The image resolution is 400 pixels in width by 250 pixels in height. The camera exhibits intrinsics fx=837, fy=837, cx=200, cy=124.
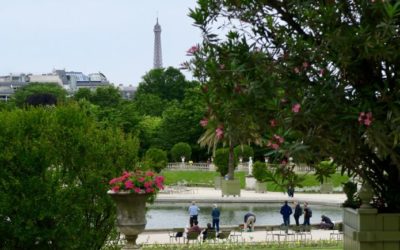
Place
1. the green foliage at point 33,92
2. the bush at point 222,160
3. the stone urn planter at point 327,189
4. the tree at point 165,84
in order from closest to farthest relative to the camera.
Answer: the stone urn planter at point 327,189 < the bush at point 222,160 < the tree at point 165,84 < the green foliage at point 33,92

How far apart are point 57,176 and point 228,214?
19.3 metres

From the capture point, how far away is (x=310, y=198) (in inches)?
1518

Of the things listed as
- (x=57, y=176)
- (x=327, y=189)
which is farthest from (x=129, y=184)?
(x=327, y=189)

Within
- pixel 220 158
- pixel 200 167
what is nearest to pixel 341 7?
pixel 220 158

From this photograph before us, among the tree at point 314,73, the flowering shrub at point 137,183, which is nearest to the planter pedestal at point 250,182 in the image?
the flowering shrub at point 137,183

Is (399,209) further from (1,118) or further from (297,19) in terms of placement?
(1,118)

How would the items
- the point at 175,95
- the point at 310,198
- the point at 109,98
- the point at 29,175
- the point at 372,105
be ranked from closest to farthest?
the point at 372,105 → the point at 29,175 → the point at 310,198 → the point at 109,98 → the point at 175,95

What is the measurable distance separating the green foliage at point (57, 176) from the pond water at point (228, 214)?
41.3 feet

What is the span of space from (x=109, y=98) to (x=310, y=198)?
48532 mm

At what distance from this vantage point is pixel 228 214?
3331cm

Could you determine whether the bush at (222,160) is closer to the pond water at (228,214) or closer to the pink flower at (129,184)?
the pond water at (228,214)

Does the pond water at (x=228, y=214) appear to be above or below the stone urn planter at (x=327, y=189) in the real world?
below

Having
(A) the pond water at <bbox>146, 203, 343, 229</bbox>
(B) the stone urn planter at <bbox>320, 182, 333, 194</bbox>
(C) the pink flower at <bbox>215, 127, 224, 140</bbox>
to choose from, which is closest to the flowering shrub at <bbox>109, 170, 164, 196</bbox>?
(C) the pink flower at <bbox>215, 127, 224, 140</bbox>

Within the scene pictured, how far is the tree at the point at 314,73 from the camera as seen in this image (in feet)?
22.1
